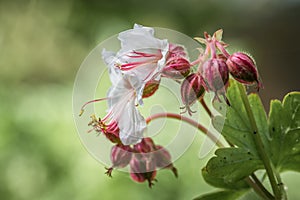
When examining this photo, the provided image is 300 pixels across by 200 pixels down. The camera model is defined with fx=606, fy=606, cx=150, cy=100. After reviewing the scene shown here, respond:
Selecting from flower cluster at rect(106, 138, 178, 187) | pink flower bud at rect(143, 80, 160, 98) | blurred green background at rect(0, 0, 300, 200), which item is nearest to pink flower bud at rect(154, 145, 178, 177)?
flower cluster at rect(106, 138, 178, 187)

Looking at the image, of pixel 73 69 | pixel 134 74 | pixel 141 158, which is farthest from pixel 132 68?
pixel 73 69

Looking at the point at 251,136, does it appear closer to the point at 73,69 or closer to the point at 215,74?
the point at 215,74

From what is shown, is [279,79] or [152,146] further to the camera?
[279,79]

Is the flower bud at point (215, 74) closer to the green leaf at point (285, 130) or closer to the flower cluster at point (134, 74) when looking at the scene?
the flower cluster at point (134, 74)

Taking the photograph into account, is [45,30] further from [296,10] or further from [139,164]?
[139,164]

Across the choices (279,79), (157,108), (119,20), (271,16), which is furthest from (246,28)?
(157,108)

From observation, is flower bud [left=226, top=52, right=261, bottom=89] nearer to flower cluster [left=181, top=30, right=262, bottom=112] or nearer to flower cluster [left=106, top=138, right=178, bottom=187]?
flower cluster [left=181, top=30, right=262, bottom=112]
